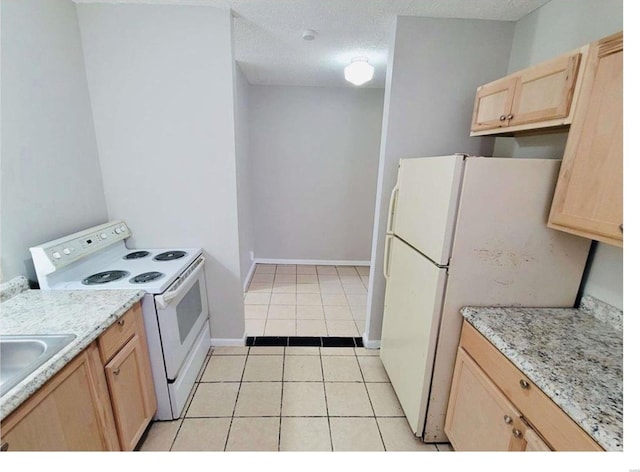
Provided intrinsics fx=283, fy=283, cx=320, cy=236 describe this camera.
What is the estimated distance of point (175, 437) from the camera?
1646mm

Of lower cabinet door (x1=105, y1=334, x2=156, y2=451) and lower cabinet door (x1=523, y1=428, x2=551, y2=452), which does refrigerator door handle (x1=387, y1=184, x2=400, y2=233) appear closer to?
lower cabinet door (x1=523, y1=428, x2=551, y2=452)

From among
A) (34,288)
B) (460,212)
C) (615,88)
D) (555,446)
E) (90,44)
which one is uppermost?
(90,44)

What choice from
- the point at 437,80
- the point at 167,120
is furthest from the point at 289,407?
the point at 437,80

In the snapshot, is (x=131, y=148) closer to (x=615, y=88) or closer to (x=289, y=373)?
(x=289, y=373)

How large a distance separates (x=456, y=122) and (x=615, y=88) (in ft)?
3.70

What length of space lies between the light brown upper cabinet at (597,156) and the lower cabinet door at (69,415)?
1.99 metres

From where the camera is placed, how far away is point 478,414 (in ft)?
4.17

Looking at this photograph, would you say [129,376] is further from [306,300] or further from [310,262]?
[310,262]

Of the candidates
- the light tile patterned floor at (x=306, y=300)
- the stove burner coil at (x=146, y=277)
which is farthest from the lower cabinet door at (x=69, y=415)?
the light tile patterned floor at (x=306, y=300)

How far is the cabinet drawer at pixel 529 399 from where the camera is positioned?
823 millimetres

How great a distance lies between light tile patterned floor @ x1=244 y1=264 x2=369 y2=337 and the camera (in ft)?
9.14

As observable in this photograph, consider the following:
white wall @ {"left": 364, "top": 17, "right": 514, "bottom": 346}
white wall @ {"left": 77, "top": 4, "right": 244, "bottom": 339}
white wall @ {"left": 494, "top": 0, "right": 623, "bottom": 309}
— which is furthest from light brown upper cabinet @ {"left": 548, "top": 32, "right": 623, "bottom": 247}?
white wall @ {"left": 77, "top": 4, "right": 244, "bottom": 339}

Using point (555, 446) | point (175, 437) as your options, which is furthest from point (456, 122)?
point (175, 437)
